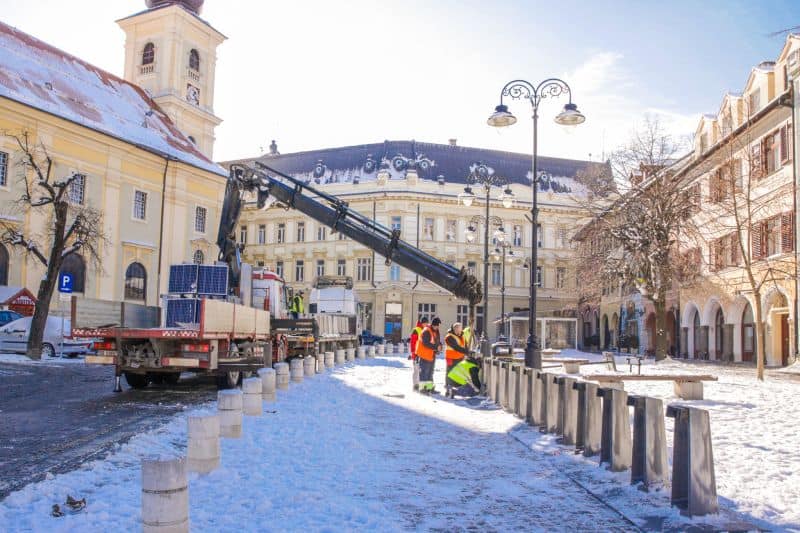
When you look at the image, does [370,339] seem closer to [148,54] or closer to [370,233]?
A: [148,54]

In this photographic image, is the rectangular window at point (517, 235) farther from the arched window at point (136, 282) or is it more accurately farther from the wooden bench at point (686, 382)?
the wooden bench at point (686, 382)

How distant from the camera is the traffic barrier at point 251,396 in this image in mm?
11969

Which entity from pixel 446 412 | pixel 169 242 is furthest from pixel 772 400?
pixel 169 242

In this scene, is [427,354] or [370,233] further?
[370,233]

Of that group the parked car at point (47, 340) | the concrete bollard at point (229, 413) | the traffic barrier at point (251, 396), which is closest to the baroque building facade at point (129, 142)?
the parked car at point (47, 340)

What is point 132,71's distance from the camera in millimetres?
54344

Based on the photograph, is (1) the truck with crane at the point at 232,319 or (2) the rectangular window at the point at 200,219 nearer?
(1) the truck with crane at the point at 232,319

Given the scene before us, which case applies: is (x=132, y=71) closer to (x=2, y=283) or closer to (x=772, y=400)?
(x=2, y=283)

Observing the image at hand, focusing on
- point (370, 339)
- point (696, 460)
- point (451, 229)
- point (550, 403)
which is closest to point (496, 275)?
point (451, 229)

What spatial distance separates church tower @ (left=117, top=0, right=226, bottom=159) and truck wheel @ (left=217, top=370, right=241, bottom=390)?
38981mm

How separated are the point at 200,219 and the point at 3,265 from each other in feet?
52.0

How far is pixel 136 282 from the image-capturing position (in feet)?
146

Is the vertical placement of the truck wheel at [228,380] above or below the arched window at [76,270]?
below

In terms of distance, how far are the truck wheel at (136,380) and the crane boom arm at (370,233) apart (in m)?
6.85
